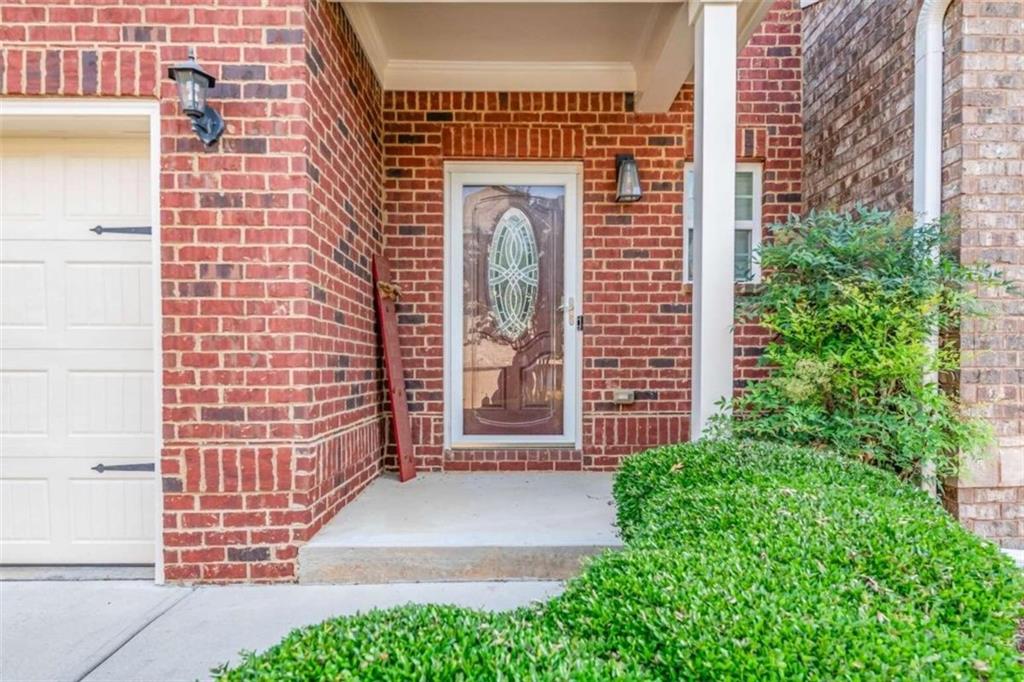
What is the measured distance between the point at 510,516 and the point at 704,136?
2.26 metres

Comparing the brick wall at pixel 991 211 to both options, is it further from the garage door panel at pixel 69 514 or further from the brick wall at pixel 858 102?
the garage door panel at pixel 69 514

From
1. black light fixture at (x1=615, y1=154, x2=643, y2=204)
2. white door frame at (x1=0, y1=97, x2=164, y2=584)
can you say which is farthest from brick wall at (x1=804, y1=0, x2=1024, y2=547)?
white door frame at (x1=0, y1=97, x2=164, y2=584)

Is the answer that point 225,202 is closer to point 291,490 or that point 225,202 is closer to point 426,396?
point 291,490

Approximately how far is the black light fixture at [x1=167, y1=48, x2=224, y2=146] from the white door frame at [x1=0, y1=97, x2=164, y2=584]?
211mm

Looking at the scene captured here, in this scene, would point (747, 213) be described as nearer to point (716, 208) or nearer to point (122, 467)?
point (716, 208)

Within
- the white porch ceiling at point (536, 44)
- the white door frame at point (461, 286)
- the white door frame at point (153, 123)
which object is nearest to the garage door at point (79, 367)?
the white door frame at point (153, 123)

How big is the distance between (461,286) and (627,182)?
145cm

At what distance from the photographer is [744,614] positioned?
4.24 ft

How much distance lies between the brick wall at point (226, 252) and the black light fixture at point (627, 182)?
7.50 feet

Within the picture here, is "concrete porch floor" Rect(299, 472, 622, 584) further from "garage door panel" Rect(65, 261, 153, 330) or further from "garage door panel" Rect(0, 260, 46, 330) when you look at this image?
"garage door panel" Rect(0, 260, 46, 330)

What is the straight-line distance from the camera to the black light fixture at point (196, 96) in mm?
2434

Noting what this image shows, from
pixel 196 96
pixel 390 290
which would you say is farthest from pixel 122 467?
pixel 390 290

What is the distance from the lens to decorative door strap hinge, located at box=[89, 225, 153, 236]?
279 cm

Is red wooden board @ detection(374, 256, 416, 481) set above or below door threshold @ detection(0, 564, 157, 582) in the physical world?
above
